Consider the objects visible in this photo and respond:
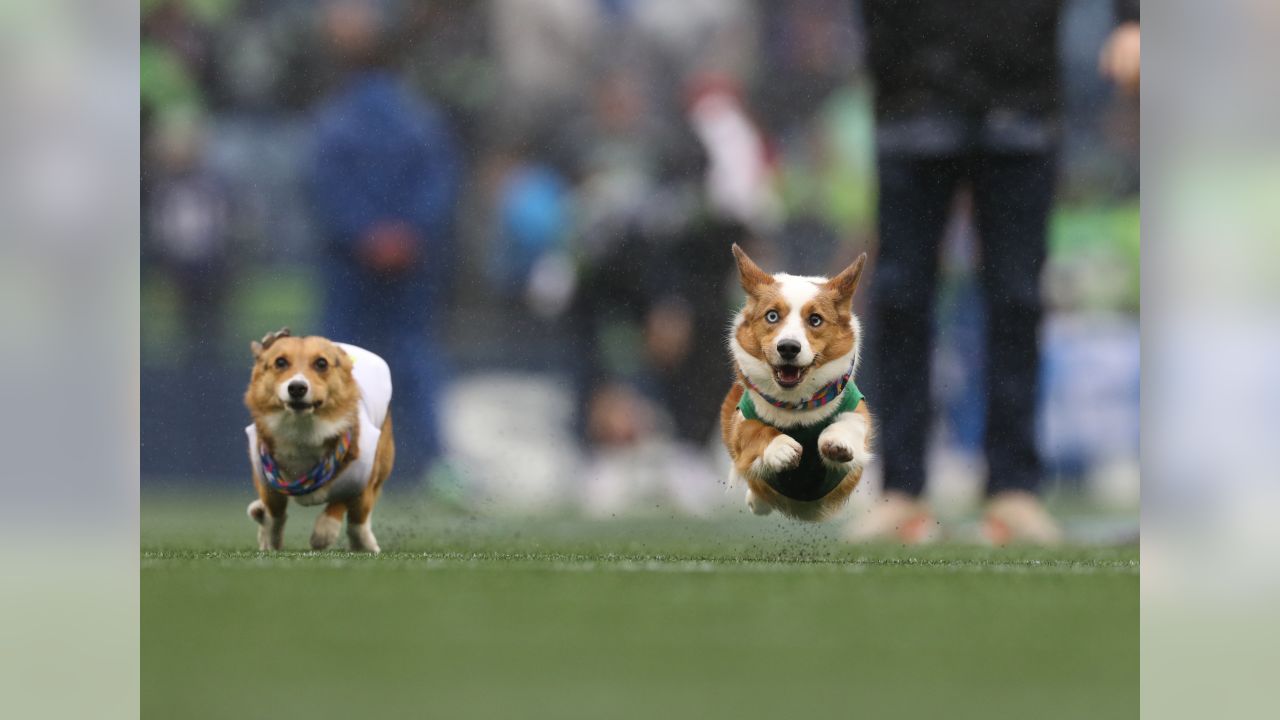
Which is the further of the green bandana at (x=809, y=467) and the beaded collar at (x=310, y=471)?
the beaded collar at (x=310, y=471)

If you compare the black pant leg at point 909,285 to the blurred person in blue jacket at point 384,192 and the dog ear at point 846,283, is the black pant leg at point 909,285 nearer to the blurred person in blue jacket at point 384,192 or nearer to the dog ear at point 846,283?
the dog ear at point 846,283

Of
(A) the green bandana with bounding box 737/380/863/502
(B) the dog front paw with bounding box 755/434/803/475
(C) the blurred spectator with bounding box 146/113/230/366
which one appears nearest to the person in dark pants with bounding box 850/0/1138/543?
(A) the green bandana with bounding box 737/380/863/502

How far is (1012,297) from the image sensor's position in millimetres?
3996

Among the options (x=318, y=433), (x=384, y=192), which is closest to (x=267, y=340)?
(x=318, y=433)

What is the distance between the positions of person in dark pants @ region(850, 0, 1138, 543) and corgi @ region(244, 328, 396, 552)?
106 cm

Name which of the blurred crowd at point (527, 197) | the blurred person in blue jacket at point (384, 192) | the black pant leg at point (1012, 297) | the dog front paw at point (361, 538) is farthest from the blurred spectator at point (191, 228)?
the black pant leg at point (1012, 297)

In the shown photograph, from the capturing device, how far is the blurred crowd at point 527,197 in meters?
4.02

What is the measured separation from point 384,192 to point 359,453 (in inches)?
26.3

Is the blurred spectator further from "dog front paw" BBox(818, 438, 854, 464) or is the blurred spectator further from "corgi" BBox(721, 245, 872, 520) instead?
"dog front paw" BBox(818, 438, 854, 464)

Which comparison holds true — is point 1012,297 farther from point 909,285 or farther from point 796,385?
point 796,385

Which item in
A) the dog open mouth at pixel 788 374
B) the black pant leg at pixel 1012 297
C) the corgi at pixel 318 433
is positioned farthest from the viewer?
the black pant leg at pixel 1012 297

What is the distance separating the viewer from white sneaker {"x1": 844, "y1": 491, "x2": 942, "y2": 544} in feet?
12.7
